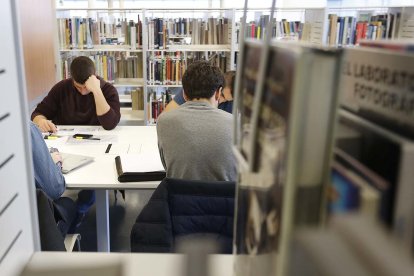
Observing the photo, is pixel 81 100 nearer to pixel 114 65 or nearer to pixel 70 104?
pixel 70 104

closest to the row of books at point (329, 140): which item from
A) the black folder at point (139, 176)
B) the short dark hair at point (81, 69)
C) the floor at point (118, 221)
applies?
the black folder at point (139, 176)

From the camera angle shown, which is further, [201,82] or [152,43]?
[152,43]

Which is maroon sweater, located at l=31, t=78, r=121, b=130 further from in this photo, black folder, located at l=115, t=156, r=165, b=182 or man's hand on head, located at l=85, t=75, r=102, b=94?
black folder, located at l=115, t=156, r=165, b=182

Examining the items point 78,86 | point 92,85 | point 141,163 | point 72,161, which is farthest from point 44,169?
point 78,86

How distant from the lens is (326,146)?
280 millimetres

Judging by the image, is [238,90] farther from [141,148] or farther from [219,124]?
[141,148]

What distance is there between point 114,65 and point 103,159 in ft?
8.99

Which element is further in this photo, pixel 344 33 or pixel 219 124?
pixel 344 33

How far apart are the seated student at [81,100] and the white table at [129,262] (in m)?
2.49

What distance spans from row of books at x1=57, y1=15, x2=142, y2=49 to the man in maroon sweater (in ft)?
5.20

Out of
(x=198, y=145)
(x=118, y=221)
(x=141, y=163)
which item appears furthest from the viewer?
(x=118, y=221)

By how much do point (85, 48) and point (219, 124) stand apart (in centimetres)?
343

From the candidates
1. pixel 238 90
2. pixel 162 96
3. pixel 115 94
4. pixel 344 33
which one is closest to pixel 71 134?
pixel 115 94

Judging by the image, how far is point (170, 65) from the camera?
480 centimetres
